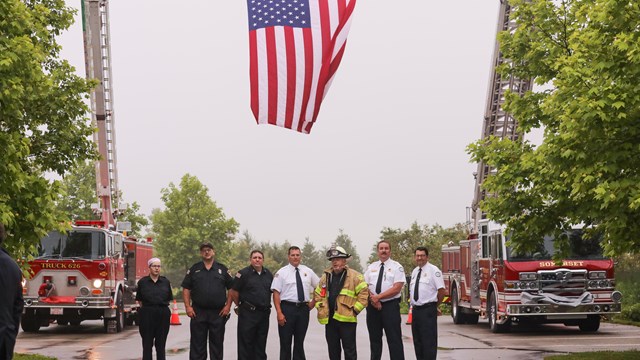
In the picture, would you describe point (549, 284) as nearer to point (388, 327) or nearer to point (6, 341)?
point (388, 327)

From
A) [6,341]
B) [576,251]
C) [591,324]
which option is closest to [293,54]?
[6,341]

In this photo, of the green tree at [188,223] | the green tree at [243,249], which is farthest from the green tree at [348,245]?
the green tree at [188,223]

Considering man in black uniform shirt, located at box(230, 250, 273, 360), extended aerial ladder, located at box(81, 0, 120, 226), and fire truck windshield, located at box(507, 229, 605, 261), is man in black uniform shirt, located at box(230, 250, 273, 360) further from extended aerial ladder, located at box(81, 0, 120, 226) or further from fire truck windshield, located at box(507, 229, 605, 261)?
extended aerial ladder, located at box(81, 0, 120, 226)

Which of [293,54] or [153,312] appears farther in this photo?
[153,312]

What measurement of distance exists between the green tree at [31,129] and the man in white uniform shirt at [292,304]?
370cm

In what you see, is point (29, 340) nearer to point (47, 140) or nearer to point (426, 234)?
point (47, 140)

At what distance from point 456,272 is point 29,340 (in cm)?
1277

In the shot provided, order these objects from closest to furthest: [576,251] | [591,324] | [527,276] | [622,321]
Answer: [527,276] < [576,251] < [591,324] < [622,321]

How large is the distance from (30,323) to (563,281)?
1306cm

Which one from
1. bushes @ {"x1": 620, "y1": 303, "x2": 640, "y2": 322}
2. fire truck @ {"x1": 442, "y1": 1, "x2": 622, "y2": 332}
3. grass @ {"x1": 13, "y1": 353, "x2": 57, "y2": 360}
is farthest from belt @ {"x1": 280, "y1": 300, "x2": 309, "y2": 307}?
bushes @ {"x1": 620, "y1": 303, "x2": 640, "y2": 322}

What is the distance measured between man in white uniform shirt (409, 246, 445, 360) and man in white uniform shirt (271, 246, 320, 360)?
1.42 m

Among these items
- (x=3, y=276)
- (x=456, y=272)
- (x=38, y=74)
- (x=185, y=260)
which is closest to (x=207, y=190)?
(x=185, y=260)

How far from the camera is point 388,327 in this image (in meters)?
14.7

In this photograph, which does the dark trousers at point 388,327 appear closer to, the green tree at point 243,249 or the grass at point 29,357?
the grass at point 29,357
